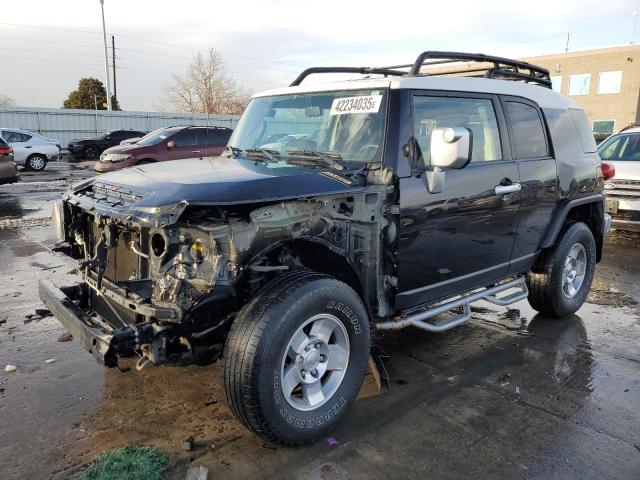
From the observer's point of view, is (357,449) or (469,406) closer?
(357,449)

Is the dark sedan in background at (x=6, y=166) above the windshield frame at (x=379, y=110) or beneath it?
beneath

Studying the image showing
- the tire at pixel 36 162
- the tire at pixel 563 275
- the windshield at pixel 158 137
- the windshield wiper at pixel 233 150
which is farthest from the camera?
the tire at pixel 36 162

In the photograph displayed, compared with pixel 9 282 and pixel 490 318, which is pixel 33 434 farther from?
pixel 490 318

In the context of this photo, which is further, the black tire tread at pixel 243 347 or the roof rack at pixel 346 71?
the roof rack at pixel 346 71

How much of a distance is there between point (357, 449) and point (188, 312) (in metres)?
1.29

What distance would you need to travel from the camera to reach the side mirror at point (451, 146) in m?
3.34

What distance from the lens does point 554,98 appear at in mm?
5203

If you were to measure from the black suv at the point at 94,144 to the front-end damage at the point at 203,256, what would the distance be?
24.2 m

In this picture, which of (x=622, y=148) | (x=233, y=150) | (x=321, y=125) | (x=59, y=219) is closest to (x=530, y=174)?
(x=321, y=125)

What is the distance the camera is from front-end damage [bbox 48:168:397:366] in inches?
113

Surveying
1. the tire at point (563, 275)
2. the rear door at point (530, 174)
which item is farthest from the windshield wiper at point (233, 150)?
the tire at point (563, 275)

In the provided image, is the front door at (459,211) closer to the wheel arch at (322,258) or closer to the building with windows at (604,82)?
the wheel arch at (322,258)

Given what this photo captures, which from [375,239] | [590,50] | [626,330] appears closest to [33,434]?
[375,239]

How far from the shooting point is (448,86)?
3.93 m
